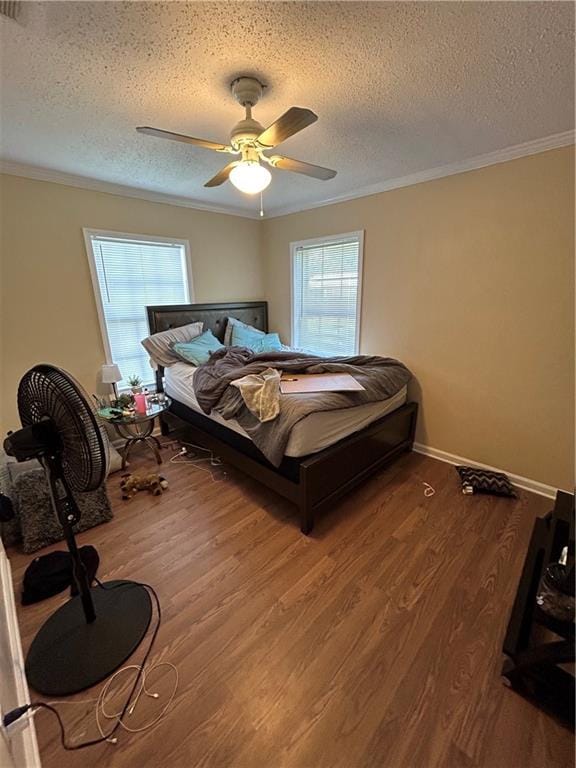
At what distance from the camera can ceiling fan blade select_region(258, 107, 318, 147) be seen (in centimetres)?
129

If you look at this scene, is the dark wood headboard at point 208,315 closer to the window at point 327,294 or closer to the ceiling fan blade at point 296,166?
the window at point 327,294

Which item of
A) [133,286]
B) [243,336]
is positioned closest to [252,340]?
[243,336]

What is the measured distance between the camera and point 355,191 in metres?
3.11

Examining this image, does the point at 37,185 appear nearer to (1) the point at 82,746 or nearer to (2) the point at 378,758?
(1) the point at 82,746

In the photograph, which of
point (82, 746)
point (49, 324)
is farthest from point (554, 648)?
point (49, 324)

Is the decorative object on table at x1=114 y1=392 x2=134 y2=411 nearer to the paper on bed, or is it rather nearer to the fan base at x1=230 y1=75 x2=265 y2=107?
the paper on bed

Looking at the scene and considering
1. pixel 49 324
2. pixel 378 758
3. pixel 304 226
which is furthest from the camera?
pixel 304 226

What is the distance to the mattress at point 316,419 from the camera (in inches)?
77.7

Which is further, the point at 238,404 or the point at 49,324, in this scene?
the point at 49,324

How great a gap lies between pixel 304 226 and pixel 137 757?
4134 mm

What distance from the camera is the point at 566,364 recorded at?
7.24ft

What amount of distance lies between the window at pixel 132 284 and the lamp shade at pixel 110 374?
8.1 inches

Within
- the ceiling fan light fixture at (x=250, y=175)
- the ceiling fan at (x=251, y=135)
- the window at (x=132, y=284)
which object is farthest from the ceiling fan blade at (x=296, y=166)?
the window at (x=132, y=284)

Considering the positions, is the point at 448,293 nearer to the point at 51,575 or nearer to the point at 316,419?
the point at 316,419
